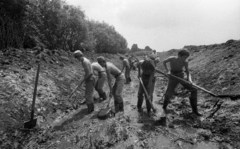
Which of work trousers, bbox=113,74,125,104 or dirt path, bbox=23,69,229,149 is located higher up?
work trousers, bbox=113,74,125,104

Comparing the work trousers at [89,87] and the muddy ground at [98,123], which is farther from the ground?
the work trousers at [89,87]

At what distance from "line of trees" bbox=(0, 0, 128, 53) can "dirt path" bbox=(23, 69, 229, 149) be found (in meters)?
7.01

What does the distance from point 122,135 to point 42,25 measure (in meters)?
16.8

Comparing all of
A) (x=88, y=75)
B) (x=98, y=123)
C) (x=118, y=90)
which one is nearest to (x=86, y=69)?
(x=88, y=75)

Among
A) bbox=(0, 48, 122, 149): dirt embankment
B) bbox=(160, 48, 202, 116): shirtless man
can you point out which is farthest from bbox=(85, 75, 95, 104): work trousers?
bbox=(160, 48, 202, 116): shirtless man

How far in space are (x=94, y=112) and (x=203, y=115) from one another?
3967 millimetres

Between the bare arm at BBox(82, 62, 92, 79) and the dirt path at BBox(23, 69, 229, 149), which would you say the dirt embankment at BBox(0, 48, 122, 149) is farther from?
the bare arm at BBox(82, 62, 92, 79)

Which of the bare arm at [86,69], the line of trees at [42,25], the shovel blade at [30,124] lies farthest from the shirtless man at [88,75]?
the line of trees at [42,25]

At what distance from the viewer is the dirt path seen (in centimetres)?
349

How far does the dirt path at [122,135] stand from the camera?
11.5 ft

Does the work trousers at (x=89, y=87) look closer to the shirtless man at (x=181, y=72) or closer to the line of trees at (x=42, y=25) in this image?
the shirtless man at (x=181, y=72)

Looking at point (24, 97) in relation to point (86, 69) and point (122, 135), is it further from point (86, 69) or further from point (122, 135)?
point (122, 135)

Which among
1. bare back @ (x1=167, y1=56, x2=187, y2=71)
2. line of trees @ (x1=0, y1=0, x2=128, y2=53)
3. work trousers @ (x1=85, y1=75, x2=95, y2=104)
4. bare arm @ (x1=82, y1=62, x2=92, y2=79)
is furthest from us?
line of trees @ (x1=0, y1=0, x2=128, y2=53)

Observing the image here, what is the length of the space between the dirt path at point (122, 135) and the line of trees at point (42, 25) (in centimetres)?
701
